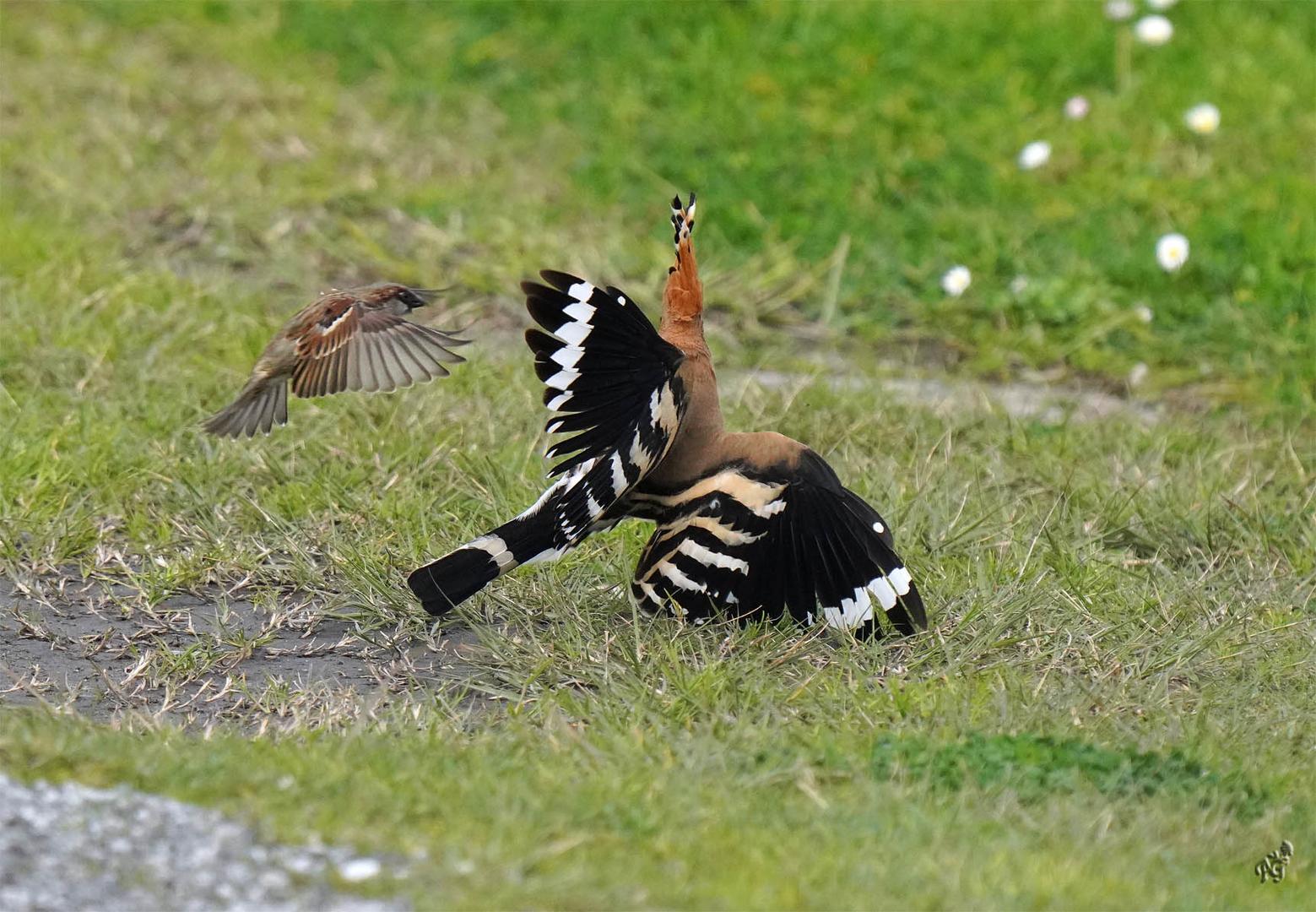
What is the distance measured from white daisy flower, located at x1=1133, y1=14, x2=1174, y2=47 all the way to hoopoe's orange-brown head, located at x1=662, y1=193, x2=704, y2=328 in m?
4.25

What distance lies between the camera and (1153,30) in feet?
24.5

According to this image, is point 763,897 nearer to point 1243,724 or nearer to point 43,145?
point 1243,724

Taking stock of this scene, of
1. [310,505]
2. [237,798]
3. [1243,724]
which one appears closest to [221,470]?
[310,505]

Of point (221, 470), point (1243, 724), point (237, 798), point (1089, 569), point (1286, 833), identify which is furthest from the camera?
point (221, 470)

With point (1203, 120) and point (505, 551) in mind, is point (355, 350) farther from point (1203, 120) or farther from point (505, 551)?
point (1203, 120)

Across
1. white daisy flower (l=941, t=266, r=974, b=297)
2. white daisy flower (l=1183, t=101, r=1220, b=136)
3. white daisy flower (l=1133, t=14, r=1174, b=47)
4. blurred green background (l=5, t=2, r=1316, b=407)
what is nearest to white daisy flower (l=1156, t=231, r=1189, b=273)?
blurred green background (l=5, t=2, r=1316, b=407)

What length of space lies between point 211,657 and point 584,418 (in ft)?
3.37

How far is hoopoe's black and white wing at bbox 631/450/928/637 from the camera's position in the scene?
3850 millimetres

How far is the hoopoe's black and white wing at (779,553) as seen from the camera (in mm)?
3850

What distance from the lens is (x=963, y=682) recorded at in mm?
3857

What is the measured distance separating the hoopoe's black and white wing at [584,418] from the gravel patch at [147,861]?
1005 millimetres

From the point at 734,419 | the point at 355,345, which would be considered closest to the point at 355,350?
the point at 355,345

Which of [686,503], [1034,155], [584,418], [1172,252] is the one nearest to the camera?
[584,418]

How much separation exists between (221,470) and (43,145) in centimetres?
280
